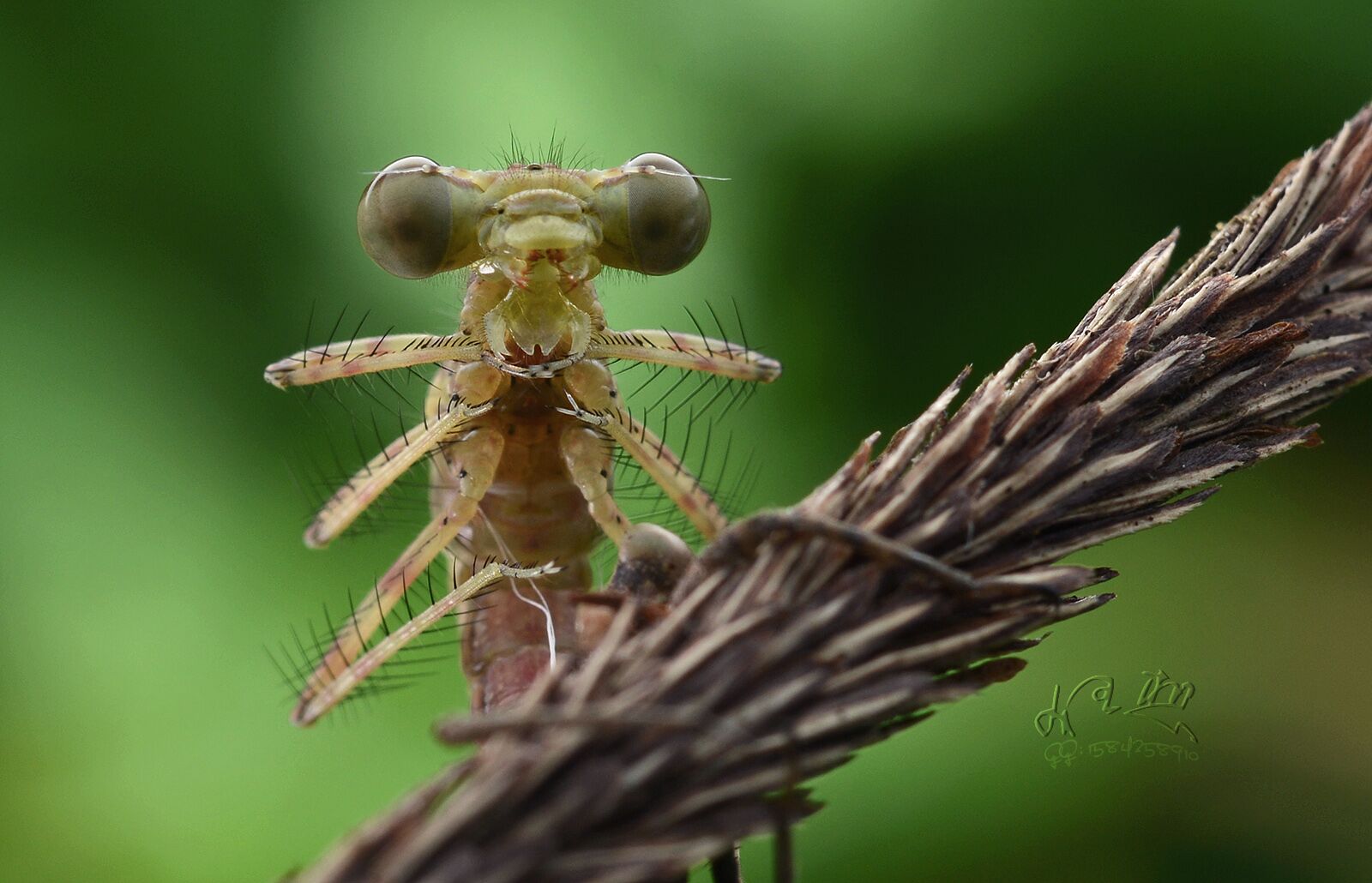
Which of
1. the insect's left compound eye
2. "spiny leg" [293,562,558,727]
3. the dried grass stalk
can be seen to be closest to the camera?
the dried grass stalk

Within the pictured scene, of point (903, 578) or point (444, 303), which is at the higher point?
point (444, 303)

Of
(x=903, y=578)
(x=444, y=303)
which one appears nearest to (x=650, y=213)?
(x=903, y=578)

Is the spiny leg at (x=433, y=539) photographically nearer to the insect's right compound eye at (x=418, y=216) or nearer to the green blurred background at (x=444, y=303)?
the insect's right compound eye at (x=418, y=216)

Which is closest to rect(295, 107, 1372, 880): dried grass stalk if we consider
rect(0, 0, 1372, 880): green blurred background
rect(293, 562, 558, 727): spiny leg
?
rect(293, 562, 558, 727): spiny leg

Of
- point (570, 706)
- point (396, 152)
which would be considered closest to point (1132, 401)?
point (570, 706)

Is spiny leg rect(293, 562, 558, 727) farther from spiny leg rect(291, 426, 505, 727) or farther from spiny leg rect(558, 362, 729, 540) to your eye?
spiny leg rect(558, 362, 729, 540)

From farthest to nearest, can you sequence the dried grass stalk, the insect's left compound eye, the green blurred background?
1. the green blurred background
2. the insect's left compound eye
3. the dried grass stalk

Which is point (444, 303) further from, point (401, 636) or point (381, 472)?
point (401, 636)
